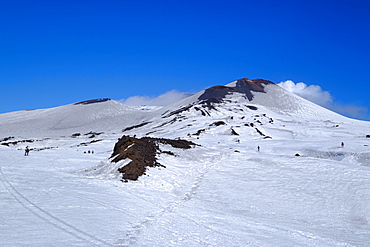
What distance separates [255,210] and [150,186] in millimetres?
5874

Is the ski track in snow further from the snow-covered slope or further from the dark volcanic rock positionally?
the dark volcanic rock

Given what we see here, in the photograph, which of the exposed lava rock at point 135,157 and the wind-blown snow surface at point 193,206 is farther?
the exposed lava rock at point 135,157

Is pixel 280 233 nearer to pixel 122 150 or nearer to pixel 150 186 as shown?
pixel 150 186

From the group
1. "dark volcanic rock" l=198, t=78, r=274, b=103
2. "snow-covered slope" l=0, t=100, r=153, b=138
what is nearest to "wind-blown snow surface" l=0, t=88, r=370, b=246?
"snow-covered slope" l=0, t=100, r=153, b=138

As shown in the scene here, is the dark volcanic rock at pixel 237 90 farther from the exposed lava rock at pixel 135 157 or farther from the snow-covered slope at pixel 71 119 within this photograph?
the exposed lava rock at pixel 135 157

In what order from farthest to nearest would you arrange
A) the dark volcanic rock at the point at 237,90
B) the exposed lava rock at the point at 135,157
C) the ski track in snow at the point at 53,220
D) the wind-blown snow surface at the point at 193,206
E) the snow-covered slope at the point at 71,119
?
1. the dark volcanic rock at the point at 237,90
2. the snow-covered slope at the point at 71,119
3. the exposed lava rock at the point at 135,157
4. the wind-blown snow surface at the point at 193,206
5. the ski track in snow at the point at 53,220

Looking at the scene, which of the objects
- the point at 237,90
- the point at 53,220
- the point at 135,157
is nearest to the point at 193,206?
the point at 53,220

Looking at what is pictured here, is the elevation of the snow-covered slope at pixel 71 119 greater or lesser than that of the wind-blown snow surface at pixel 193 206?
greater

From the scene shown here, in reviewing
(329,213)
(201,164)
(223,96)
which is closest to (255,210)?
(329,213)

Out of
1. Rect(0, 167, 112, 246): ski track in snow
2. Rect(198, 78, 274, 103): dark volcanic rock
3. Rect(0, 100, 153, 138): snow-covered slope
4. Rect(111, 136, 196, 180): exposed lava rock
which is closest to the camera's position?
Rect(0, 167, 112, 246): ski track in snow

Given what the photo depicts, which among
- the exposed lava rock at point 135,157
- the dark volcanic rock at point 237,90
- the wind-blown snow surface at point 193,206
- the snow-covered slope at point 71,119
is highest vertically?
the dark volcanic rock at point 237,90

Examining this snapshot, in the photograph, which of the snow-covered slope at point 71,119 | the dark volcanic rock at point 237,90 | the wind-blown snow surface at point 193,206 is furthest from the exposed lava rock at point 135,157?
the dark volcanic rock at point 237,90

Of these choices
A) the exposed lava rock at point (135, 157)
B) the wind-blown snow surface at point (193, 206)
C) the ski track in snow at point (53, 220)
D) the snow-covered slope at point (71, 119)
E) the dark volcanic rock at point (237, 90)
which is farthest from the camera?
the dark volcanic rock at point (237, 90)

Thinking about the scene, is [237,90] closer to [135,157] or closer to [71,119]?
[71,119]
